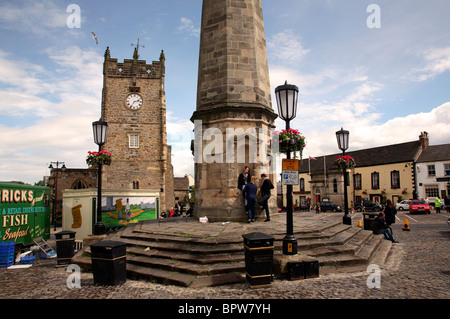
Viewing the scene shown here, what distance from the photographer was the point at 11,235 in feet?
32.2

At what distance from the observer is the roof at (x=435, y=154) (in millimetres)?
35622

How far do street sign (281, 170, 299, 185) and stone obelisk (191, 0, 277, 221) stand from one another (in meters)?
4.03

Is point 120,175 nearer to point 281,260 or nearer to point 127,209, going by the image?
point 127,209

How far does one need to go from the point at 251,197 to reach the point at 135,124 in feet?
89.1

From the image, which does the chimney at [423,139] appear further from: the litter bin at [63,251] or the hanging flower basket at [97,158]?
the litter bin at [63,251]

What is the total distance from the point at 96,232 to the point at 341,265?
7.45 meters

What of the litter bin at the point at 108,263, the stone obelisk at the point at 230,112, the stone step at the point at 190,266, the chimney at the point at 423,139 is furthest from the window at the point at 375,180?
the litter bin at the point at 108,263

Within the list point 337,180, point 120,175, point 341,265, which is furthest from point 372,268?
point 337,180

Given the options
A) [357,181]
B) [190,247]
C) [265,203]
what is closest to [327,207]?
[357,181]

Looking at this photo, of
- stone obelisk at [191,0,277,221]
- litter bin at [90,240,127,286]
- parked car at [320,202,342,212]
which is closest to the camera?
litter bin at [90,240,127,286]

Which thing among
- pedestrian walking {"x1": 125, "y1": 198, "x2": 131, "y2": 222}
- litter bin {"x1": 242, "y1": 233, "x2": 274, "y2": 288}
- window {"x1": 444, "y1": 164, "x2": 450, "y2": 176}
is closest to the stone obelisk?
pedestrian walking {"x1": 125, "y1": 198, "x2": 131, "y2": 222}

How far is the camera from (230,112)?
10969 millimetres

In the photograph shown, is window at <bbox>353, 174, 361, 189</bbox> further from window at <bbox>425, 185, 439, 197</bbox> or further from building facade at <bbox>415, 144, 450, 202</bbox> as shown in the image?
window at <bbox>425, 185, 439, 197</bbox>

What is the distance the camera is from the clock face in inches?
1362
